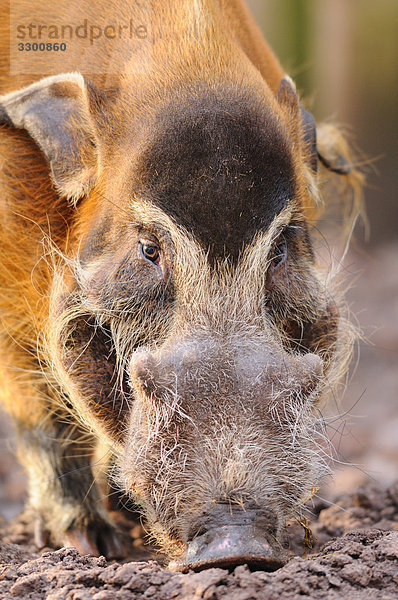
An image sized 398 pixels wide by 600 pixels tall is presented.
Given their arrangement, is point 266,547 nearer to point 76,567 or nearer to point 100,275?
point 76,567

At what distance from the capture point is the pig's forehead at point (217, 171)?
11.2 feet

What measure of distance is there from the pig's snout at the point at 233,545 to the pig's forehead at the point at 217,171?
1089mm

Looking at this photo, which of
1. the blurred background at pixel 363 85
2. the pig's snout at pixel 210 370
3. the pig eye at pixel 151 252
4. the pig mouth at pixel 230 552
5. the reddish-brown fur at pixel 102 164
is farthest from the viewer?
the blurred background at pixel 363 85

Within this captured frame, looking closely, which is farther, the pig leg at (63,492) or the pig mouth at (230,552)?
the pig leg at (63,492)

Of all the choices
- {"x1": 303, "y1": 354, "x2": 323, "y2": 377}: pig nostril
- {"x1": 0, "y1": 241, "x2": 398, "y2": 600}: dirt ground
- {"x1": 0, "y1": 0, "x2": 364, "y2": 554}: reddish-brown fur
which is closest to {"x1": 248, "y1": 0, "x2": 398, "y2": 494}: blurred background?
{"x1": 0, "y1": 241, "x2": 398, "y2": 600}: dirt ground

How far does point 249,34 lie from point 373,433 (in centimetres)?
357

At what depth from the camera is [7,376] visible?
4613 millimetres

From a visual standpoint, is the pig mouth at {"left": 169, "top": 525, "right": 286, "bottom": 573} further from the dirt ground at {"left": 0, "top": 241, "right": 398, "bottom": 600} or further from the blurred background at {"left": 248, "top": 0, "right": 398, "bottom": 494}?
the blurred background at {"left": 248, "top": 0, "right": 398, "bottom": 494}

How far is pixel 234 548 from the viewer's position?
9.48 ft

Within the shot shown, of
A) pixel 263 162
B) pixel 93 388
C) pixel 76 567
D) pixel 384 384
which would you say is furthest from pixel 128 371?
pixel 384 384

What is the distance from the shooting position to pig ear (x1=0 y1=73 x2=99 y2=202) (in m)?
3.86

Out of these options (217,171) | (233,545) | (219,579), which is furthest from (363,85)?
(219,579)

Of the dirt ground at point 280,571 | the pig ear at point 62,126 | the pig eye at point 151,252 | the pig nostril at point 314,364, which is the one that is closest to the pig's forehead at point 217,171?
the pig eye at point 151,252

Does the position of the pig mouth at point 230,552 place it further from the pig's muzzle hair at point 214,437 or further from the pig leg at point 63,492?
A: the pig leg at point 63,492
